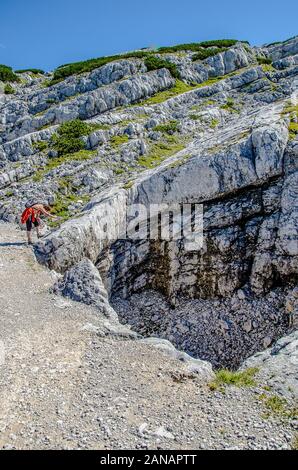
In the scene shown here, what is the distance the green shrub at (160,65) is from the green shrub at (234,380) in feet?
163

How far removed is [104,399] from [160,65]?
52.2 m

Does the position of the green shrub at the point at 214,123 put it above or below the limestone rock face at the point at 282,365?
above

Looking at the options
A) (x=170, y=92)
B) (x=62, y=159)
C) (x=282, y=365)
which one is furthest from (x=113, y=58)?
(x=282, y=365)

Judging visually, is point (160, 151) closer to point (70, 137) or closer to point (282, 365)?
point (70, 137)

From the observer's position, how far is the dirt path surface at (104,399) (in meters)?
8.87

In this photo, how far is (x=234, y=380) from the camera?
1105 cm

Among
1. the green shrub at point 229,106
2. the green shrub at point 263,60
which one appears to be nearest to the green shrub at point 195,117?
the green shrub at point 229,106

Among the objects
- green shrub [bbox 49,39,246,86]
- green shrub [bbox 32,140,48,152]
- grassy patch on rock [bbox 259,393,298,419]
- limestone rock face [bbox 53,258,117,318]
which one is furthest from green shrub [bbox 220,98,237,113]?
grassy patch on rock [bbox 259,393,298,419]

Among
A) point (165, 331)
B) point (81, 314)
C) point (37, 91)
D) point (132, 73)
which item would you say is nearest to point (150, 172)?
point (165, 331)

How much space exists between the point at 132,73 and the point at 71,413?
50.6 metres

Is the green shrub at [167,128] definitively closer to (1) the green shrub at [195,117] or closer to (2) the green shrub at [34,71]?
(1) the green shrub at [195,117]

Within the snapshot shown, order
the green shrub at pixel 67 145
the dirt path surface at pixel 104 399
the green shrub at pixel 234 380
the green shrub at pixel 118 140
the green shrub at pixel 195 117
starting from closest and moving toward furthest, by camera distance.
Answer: the dirt path surface at pixel 104 399, the green shrub at pixel 234 380, the green shrub at pixel 118 140, the green shrub at pixel 67 145, the green shrub at pixel 195 117

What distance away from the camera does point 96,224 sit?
22328mm
